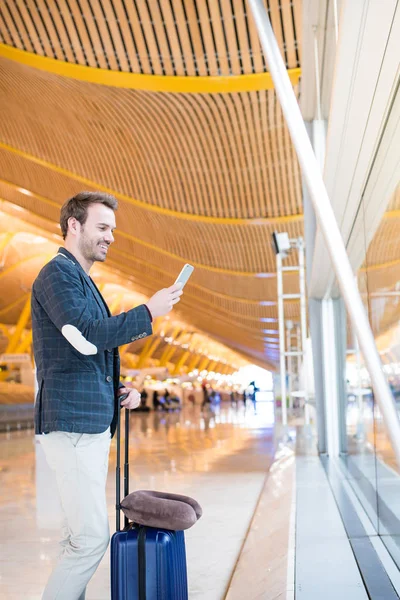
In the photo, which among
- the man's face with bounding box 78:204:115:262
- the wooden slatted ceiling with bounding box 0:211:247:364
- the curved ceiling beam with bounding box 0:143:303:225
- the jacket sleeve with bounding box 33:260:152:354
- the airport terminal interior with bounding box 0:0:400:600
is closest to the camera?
the jacket sleeve with bounding box 33:260:152:354

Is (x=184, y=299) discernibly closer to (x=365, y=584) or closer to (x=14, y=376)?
(x=14, y=376)

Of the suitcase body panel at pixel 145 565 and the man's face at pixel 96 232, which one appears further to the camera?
the man's face at pixel 96 232

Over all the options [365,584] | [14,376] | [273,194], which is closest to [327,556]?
[365,584]

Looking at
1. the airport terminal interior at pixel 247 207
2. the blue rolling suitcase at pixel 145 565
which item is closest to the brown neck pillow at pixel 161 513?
the blue rolling suitcase at pixel 145 565

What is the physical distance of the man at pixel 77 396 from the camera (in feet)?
8.07

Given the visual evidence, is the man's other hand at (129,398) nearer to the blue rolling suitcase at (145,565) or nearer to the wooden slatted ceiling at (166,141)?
the blue rolling suitcase at (145,565)

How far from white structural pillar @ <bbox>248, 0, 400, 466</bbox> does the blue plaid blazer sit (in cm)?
70

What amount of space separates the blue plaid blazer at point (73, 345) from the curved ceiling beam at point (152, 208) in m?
14.4

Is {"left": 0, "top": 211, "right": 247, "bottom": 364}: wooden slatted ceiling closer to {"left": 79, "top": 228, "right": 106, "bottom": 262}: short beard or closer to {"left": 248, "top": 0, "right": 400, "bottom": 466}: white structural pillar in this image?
{"left": 79, "top": 228, "right": 106, "bottom": 262}: short beard

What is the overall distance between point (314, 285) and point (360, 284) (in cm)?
384

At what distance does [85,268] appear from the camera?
9.12ft

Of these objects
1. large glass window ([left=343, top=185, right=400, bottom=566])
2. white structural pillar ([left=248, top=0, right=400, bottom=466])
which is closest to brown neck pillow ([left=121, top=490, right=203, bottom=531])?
large glass window ([left=343, top=185, right=400, bottom=566])

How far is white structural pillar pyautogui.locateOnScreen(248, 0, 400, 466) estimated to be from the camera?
77.9 inches

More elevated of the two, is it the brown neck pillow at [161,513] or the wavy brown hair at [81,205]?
the wavy brown hair at [81,205]
